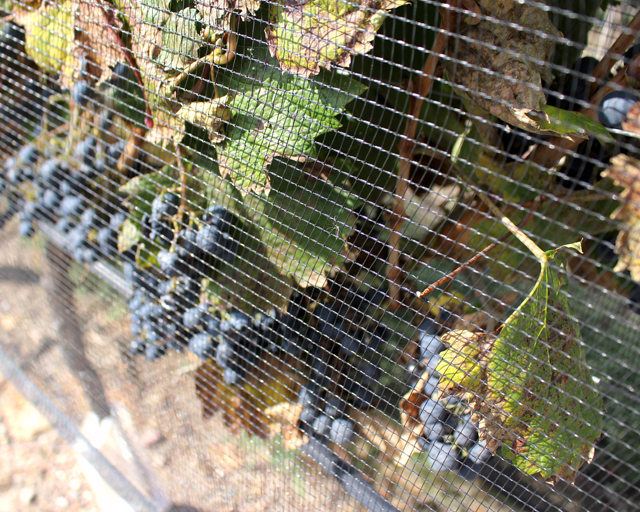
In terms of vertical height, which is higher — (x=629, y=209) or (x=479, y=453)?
(x=629, y=209)

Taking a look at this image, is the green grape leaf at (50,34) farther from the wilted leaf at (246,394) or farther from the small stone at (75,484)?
the small stone at (75,484)

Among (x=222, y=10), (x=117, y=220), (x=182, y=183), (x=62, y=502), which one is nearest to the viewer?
(x=222, y=10)

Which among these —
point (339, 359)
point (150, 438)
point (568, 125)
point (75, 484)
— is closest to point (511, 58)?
point (568, 125)

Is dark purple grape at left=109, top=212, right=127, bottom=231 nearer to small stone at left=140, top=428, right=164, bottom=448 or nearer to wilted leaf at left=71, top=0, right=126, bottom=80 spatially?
wilted leaf at left=71, top=0, right=126, bottom=80

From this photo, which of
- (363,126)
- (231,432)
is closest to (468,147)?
(363,126)

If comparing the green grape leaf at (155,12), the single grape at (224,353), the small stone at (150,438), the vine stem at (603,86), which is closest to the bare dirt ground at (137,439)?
the small stone at (150,438)

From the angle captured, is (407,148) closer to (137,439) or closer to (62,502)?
(137,439)

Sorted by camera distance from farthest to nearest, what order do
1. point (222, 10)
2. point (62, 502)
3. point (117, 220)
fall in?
point (62, 502), point (117, 220), point (222, 10)
